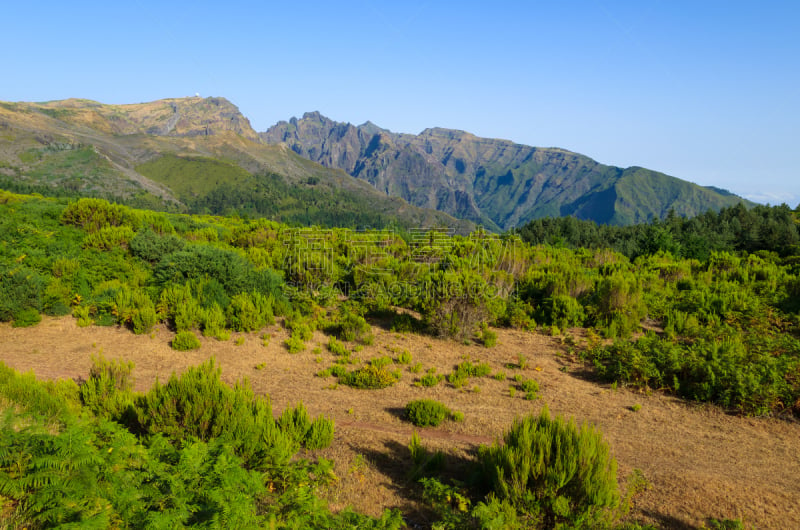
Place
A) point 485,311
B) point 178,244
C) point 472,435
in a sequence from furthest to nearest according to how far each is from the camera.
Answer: point 178,244, point 485,311, point 472,435

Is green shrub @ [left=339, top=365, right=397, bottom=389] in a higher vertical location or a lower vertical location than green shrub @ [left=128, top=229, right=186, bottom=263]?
lower

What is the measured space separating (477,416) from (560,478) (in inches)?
118

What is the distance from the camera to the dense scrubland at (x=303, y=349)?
339 centimetres

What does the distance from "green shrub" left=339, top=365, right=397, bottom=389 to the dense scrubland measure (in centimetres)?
4

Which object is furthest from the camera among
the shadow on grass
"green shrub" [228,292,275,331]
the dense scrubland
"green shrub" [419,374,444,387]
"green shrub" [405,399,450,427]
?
"green shrub" [228,292,275,331]

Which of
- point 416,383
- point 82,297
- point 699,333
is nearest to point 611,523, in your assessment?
point 416,383

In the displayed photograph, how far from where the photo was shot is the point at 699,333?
10.5 meters

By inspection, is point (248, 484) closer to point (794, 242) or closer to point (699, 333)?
point (699, 333)

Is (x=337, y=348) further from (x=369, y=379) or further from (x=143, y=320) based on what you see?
(x=143, y=320)

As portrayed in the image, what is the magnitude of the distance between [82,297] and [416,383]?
9747 mm

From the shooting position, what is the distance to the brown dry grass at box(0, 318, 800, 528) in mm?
4699

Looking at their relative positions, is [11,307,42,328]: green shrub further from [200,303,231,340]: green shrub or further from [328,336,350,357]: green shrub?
[328,336,350,357]: green shrub

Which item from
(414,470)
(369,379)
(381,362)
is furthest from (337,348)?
(414,470)

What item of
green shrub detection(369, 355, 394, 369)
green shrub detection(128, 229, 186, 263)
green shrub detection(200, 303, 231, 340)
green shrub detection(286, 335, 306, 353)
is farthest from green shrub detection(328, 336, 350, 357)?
green shrub detection(128, 229, 186, 263)
